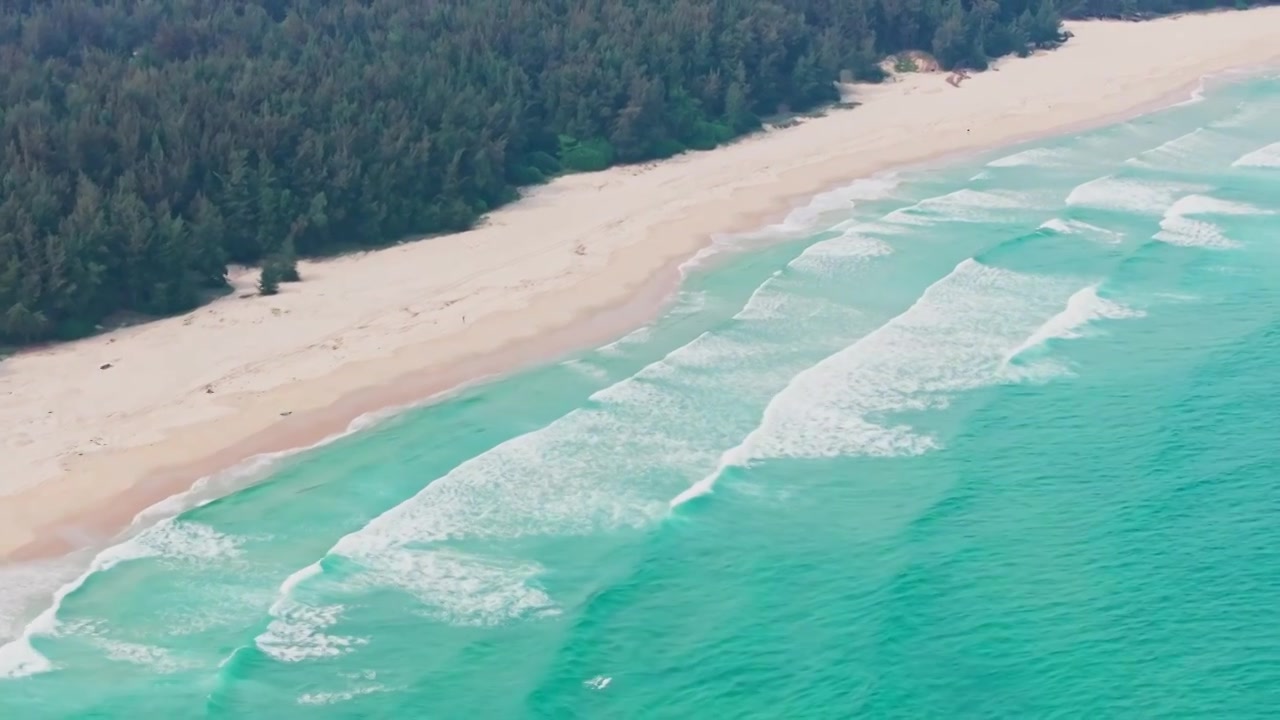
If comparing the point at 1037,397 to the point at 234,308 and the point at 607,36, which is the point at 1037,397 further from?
the point at 607,36

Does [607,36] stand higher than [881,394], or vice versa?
[607,36]

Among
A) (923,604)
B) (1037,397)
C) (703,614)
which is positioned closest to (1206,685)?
(923,604)

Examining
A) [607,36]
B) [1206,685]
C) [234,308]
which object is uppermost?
[607,36]

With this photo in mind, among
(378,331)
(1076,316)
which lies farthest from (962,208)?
(378,331)

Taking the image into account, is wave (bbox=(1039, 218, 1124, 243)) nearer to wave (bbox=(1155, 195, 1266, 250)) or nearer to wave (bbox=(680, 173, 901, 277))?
wave (bbox=(1155, 195, 1266, 250))

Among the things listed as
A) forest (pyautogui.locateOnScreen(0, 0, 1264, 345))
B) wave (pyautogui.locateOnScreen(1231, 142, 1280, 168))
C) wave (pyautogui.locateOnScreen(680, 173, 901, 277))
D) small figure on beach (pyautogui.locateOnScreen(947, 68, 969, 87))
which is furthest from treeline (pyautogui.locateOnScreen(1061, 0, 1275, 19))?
wave (pyautogui.locateOnScreen(680, 173, 901, 277))

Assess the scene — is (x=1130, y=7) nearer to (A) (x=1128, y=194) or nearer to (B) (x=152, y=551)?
(A) (x=1128, y=194)
